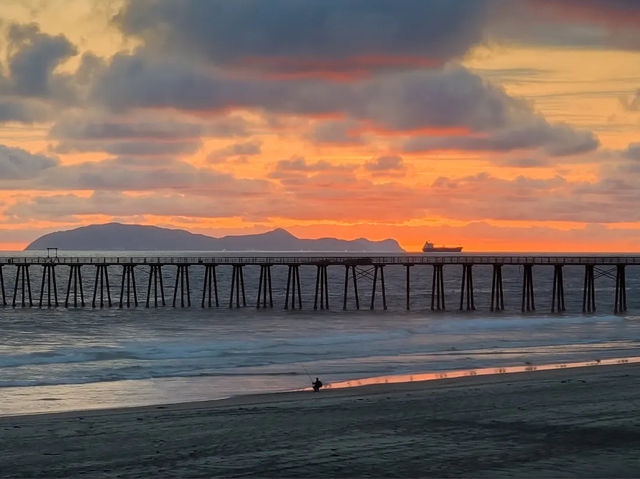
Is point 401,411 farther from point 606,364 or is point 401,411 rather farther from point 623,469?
point 606,364

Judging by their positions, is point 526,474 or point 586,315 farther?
point 586,315

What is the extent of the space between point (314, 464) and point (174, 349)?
24.0 metres

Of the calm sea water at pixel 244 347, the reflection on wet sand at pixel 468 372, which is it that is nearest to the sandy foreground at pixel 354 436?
the reflection on wet sand at pixel 468 372

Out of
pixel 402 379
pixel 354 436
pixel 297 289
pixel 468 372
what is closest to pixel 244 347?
pixel 468 372

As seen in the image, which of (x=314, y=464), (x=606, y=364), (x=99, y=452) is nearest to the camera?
(x=314, y=464)

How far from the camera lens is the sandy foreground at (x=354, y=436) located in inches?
460

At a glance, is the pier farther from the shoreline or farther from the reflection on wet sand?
the shoreline

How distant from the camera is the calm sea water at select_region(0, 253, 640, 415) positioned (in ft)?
75.9

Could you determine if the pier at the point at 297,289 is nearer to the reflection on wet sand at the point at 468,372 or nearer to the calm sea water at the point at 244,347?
the calm sea water at the point at 244,347

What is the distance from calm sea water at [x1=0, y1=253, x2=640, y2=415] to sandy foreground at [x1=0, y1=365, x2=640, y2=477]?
389 centimetres

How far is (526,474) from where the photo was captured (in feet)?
36.5

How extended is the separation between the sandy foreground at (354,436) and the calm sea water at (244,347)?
3.89 metres

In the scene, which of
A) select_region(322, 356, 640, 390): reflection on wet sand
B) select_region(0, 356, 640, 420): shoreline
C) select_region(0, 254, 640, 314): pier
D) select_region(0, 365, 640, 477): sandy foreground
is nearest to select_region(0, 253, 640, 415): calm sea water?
select_region(0, 356, 640, 420): shoreline

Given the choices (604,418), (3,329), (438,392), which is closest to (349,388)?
(438,392)
